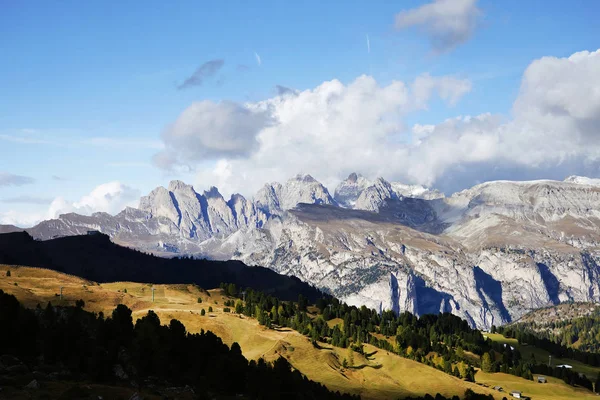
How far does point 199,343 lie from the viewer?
373 ft

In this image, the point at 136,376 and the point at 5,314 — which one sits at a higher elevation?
the point at 5,314

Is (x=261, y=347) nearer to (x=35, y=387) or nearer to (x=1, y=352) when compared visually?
(x=1, y=352)

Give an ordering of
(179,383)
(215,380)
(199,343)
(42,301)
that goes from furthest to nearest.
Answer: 1. (42,301)
2. (199,343)
3. (215,380)
4. (179,383)

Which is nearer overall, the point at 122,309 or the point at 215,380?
the point at 215,380

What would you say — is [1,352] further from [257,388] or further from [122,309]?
[257,388]

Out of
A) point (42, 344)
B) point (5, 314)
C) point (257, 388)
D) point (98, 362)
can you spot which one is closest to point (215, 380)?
point (257, 388)

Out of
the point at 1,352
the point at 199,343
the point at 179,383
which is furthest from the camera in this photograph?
the point at 199,343

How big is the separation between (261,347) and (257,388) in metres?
90.8

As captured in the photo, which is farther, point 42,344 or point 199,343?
point 199,343

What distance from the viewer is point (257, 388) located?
3952 inches

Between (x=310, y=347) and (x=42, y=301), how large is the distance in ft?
306

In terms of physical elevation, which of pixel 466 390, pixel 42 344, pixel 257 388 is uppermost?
pixel 42 344

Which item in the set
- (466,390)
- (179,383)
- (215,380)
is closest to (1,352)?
(179,383)

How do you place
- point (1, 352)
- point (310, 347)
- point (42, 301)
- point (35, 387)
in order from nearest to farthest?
point (35, 387) < point (1, 352) < point (42, 301) < point (310, 347)
